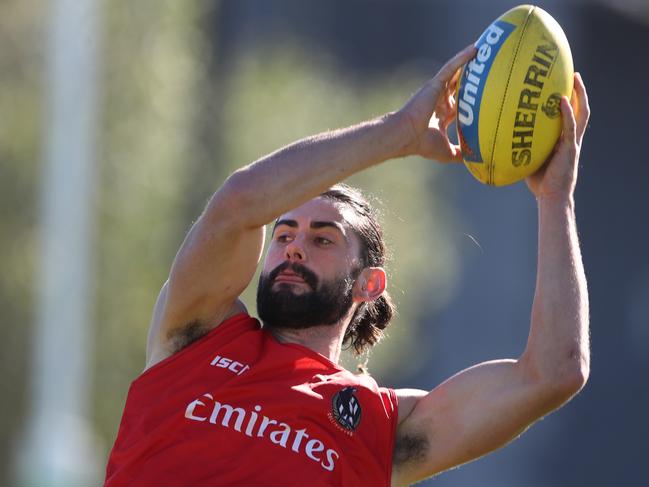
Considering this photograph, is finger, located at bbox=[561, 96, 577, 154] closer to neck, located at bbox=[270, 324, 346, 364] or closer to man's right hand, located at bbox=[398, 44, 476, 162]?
man's right hand, located at bbox=[398, 44, 476, 162]

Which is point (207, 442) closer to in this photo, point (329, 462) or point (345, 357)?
point (329, 462)

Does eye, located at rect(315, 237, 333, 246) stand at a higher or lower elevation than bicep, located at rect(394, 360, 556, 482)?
higher

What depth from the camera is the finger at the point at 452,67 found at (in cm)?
486

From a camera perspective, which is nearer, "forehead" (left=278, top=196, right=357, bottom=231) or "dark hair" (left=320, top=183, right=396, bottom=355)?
"forehead" (left=278, top=196, right=357, bottom=231)

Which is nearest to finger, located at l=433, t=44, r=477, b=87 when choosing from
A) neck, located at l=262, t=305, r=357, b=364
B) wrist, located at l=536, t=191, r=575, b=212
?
wrist, located at l=536, t=191, r=575, b=212

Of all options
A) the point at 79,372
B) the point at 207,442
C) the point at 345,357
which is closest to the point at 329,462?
the point at 207,442

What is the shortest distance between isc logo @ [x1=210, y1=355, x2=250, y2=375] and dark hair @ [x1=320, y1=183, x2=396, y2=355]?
0.75m

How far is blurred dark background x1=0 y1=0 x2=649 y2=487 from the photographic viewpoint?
13609mm

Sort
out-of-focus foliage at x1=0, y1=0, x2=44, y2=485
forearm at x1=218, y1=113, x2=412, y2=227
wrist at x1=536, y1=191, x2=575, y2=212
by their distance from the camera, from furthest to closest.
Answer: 1. out-of-focus foliage at x1=0, y1=0, x2=44, y2=485
2. wrist at x1=536, y1=191, x2=575, y2=212
3. forearm at x1=218, y1=113, x2=412, y2=227

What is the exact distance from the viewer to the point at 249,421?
500 centimetres

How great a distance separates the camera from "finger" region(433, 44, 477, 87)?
486 cm

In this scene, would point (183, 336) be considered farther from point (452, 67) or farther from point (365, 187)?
point (365, 187)

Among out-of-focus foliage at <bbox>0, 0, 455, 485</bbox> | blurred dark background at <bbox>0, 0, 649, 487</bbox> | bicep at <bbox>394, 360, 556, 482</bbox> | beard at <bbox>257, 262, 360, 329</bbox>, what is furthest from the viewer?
blurred dark background at <bbox>0, 0, 649, 487</bbox>

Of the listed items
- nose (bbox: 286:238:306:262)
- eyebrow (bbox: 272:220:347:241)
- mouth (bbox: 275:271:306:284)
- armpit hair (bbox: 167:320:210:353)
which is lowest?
armpit hair (bbox: 167:320:210:353)
